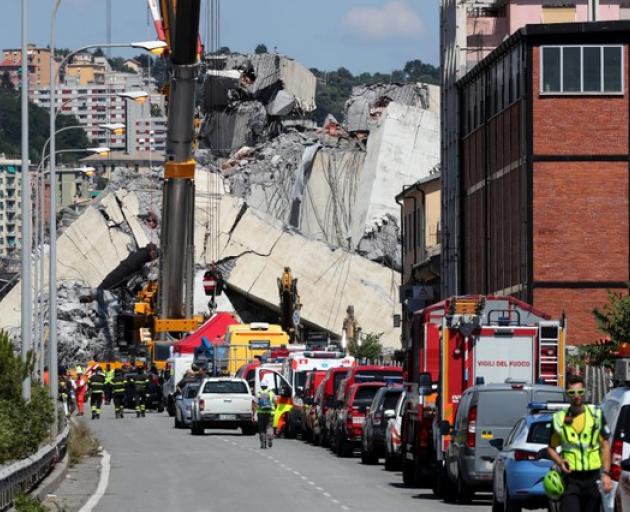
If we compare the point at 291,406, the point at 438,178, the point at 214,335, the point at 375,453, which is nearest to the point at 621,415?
the point at 375,453

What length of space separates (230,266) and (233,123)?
3393 centimetres

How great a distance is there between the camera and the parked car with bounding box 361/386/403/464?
116 ft

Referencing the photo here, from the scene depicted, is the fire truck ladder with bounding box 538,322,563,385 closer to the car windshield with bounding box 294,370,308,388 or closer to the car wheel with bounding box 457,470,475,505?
the car wheel with bounding box 457,470,475,505

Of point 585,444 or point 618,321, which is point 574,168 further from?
point 585,444

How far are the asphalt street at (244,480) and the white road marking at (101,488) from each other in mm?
133

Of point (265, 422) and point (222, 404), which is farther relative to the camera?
point (222, 404)

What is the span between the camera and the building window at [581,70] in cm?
6406

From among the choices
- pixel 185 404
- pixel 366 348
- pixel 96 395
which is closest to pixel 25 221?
pixel 185 404

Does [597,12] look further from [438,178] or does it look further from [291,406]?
[291,406]

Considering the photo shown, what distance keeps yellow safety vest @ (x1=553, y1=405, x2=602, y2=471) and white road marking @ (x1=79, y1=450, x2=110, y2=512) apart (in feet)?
31.5

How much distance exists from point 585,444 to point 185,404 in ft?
128

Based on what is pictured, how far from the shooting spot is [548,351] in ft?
96.7

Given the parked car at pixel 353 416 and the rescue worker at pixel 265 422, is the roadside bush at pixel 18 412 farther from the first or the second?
the parked car at pixel 353 416

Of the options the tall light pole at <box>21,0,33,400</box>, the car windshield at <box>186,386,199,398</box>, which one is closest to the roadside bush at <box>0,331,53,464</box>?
the tall light pole at <box>21,0,33,400</box>
